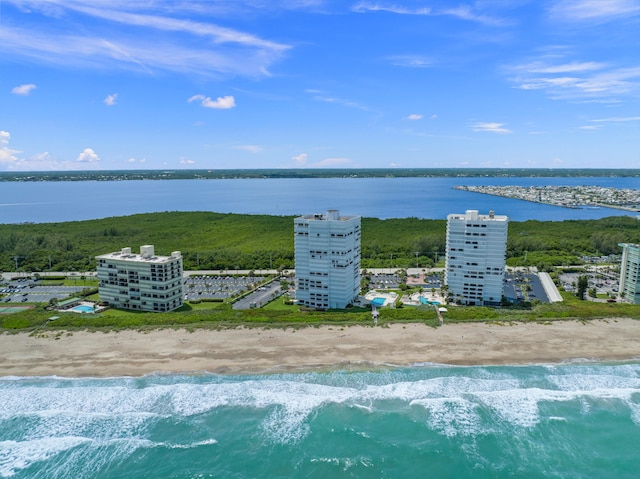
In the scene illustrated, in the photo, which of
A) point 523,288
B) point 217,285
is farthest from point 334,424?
point 523,288

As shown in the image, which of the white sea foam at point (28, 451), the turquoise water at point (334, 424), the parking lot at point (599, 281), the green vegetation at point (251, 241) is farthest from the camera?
the green vegetation at point (251, 241)

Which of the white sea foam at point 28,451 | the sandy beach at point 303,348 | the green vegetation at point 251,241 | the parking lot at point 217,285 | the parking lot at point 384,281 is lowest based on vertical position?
the white sea foam at point 28,451

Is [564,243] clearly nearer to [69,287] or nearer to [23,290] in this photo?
[69,287]

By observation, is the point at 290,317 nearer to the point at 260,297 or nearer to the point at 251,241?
the point at 260,297

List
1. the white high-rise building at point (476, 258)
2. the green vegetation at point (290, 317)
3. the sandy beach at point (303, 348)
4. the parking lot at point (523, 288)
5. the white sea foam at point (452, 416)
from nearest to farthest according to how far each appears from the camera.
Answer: the white sea foam at point (452, 416) → the sandy beach at point (303, 348) → the green vegetation at point (290, 317) → the white high-rise building at point (476, 258) → the parking lot at point (523, 288)

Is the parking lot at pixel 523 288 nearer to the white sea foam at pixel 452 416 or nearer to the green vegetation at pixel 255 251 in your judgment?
the green vegetation at pixel 255 251

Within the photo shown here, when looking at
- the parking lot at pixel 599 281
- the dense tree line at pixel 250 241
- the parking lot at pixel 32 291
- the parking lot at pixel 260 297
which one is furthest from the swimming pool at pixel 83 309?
the parking lot at pixel 599 281

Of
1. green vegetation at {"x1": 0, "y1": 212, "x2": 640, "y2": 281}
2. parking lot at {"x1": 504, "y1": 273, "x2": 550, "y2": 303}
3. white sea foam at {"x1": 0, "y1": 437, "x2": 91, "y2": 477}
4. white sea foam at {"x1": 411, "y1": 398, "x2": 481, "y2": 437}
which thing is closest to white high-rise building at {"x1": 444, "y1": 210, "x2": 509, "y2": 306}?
parking lot at {"x1": 504, "y1": 273, "x2": 550, "y2": 303}
